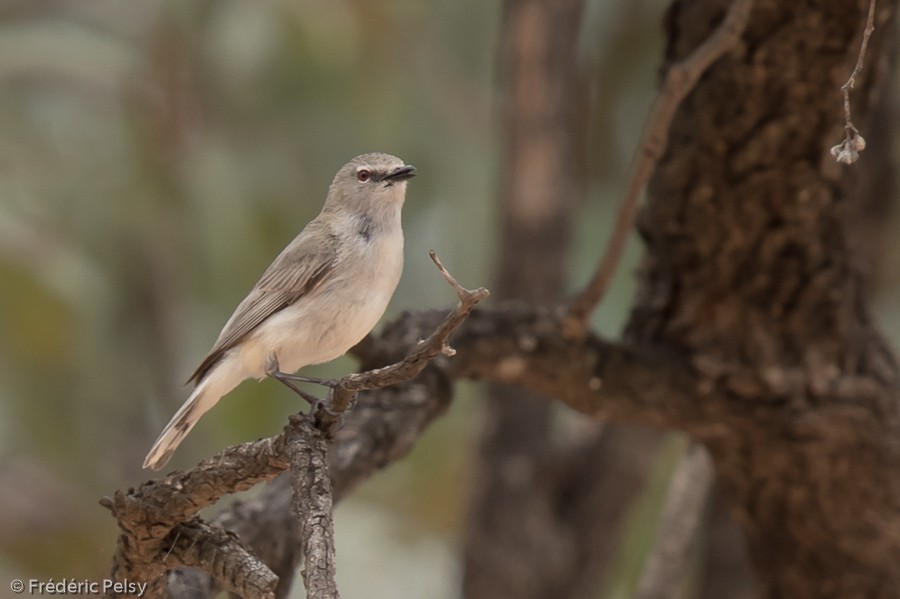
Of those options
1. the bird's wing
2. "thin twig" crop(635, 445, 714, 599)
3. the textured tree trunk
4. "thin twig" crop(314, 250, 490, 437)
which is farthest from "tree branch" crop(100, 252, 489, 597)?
"thin twig" crop(635, 445, 714, 599)

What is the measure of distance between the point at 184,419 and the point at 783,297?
1.77m

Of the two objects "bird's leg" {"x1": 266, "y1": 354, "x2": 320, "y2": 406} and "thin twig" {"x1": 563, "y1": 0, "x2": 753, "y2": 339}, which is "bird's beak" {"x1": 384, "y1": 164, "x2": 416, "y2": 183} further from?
"thin twig" {"x1": 563, "y1": 0, "x2": 753, "y2": 339}

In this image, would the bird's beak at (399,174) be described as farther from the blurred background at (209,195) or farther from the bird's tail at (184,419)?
the blurred background at (209,195)

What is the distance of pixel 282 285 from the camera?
2.94 m

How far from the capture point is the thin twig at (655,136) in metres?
3.16

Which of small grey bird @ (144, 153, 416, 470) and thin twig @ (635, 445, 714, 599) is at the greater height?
small grey bird @ (144, 153, 416, 470)

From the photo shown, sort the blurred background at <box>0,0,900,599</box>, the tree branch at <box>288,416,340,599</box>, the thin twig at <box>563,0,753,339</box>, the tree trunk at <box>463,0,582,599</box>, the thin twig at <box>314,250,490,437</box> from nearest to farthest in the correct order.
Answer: the thin twig at <box>314,250,490,437</box>, the tree branch at <box>288,416,340,599</box>, the thin twig at <box>563,0,753,339</box>, the tree trunk at <box>463,0,582,599</box>, the blurred background at <box>0,0,900,599</box>

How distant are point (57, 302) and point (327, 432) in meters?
3.75

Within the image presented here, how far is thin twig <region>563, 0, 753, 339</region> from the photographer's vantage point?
3.16 m

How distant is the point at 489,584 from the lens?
17.7 ft

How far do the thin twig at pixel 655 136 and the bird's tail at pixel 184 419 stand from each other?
114 centimetres

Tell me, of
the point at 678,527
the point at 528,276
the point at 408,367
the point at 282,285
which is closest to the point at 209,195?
the point at 528,276

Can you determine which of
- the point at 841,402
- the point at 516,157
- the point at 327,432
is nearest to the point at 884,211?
the point at 516,157

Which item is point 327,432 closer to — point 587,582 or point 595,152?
point 587,582
